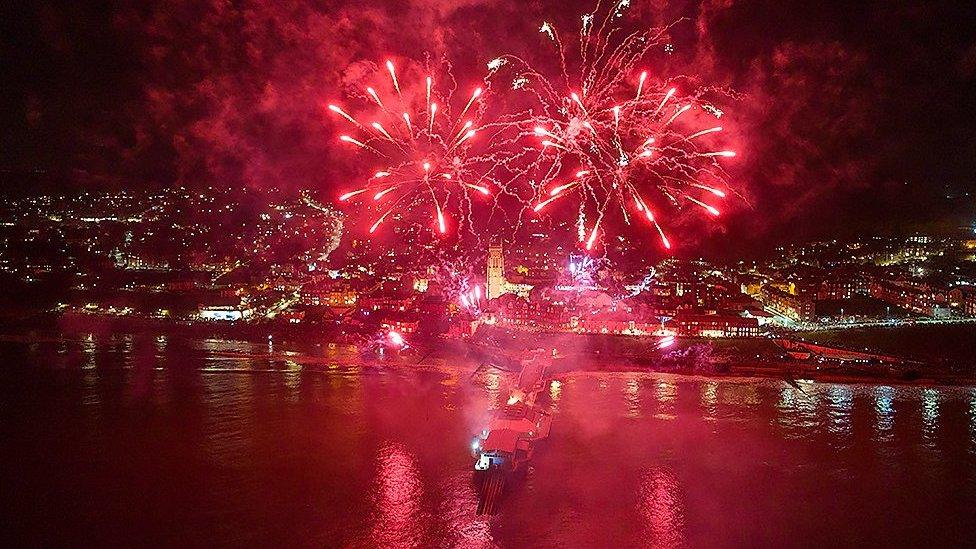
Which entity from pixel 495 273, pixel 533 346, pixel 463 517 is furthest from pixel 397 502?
pixel 495 273

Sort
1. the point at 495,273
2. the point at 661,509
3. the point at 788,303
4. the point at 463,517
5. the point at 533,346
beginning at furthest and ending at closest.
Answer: the point at 495,273 < the point at 788,303 < the point at 533,346 < the point at 661,509 < the point at 463,517

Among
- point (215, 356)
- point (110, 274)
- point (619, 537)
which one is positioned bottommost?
point (619, 537)

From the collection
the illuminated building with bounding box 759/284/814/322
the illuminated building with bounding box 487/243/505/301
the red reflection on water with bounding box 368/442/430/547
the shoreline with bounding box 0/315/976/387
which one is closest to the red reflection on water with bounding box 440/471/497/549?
the red reflection on water with bounding box 368/442/430/547

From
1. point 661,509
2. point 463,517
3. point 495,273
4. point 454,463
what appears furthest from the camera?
point 495,273

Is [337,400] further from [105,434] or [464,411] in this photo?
[105,434]

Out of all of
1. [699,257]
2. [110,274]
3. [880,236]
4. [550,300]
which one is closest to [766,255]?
[699,257]

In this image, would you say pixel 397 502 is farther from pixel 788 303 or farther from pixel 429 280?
pixel 788 303
